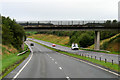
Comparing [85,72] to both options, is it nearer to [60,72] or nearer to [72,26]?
[60,72]

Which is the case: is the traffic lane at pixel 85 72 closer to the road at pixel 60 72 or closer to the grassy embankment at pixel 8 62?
the road at pixel 60 72

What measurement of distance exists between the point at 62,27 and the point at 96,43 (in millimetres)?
12116

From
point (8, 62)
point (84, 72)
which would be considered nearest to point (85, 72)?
point (84, 72)

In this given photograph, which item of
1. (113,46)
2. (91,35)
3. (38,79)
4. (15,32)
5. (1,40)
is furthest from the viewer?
(91,35)

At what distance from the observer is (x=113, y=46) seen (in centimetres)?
7544

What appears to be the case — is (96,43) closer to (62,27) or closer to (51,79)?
(62,27)

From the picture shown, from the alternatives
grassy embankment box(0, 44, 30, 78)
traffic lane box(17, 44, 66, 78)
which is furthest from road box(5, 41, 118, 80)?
grassy embankment box(0, 44, 30, 78)

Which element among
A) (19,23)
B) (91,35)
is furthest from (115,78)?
(91,35)

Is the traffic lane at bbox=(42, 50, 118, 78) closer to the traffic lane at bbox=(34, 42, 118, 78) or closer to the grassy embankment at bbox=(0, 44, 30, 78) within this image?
the traffic lane at bbox=(34, 42, 118, 78)

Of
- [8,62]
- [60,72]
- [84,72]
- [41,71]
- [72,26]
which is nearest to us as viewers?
[84,72]

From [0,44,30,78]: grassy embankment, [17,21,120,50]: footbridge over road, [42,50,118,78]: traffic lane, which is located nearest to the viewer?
[42,50,118,78]: traffic lane

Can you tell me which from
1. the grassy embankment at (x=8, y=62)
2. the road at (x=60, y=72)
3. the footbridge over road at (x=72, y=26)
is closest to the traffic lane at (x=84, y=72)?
the road at (x=60, y=72)

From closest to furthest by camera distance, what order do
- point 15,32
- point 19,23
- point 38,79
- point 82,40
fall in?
1. point 38,79
2. point 15,32
3. point 19,23
4. point 82,40

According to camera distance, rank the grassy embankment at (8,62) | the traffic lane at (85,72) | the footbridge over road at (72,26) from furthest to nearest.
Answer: the footbridge over road at (72,26), the grassy embankment at (8,62), the traffic lane at (85,72)
